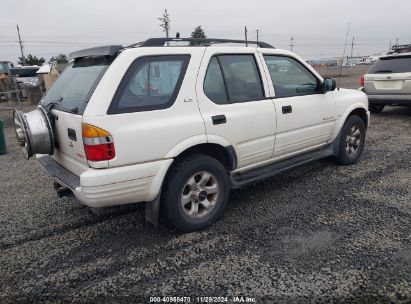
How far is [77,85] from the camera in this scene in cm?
323

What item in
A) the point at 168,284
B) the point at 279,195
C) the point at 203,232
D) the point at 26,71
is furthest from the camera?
the point at 26,71

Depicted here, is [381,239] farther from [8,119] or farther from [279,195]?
[8,119]

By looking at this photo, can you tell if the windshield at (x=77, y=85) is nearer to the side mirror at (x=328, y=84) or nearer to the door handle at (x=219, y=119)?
the door handle at (x=219, y=119)

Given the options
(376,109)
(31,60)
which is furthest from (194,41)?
(31,60)

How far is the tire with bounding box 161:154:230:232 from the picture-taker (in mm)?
3068

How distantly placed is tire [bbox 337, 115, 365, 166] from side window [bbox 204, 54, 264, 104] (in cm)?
183

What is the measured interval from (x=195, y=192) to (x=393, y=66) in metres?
7.15

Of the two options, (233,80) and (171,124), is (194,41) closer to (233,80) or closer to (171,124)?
(233,80)

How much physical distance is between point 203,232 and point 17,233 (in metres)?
1.91

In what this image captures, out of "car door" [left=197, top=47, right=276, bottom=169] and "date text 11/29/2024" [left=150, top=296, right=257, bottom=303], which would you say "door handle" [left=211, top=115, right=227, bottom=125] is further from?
"date text 11/29/2024" [left=150, top=296, right=257, bottom=303]

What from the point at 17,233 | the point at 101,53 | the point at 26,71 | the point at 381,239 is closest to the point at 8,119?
the point at 17,233

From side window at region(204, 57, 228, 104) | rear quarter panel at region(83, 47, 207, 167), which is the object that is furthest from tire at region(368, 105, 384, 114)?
rear quarter panel at region(83, 47, 207, 167)

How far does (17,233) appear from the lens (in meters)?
3.47

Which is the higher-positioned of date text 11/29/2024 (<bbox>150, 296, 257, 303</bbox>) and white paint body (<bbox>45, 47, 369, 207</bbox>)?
white paint body (<bbox>45, 47, 369, 207</bbox>)
